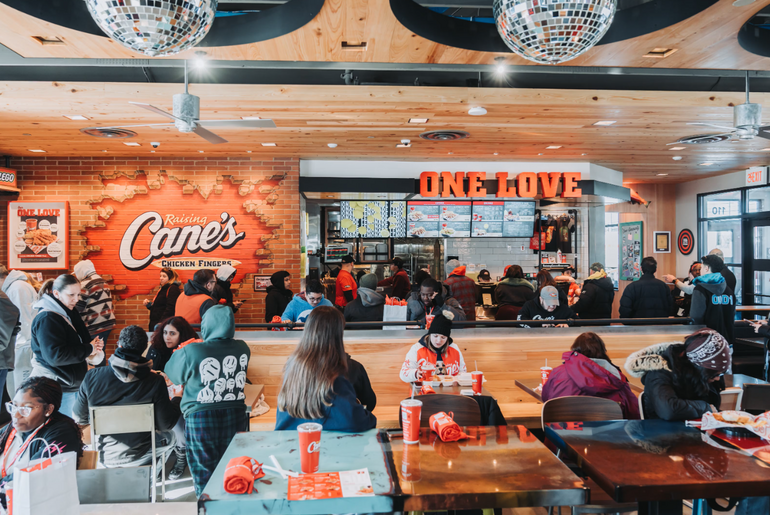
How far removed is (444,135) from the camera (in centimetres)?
580

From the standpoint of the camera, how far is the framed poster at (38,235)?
7043 mm

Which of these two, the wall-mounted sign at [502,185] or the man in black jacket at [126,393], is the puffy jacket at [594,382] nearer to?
the man in black jacket at [126,393]

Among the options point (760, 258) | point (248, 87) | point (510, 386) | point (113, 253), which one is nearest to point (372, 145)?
point (248, 87)

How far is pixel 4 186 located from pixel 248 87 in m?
4.89

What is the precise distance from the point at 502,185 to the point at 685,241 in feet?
19.2

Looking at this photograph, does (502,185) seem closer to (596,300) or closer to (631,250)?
(596,300)

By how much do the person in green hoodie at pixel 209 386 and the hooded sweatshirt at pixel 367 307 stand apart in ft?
7.32

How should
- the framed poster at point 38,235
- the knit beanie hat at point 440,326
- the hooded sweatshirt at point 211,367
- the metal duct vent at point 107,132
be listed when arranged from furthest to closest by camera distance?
the framed poster at point 38,235 → the metal duct vent at point 107,132 → the knit beanie hat at point 440,326 → the hooded sweatshirt at point 211,367

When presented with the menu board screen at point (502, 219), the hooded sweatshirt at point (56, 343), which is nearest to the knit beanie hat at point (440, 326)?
the hooded sweatshirt at point (56, 343)

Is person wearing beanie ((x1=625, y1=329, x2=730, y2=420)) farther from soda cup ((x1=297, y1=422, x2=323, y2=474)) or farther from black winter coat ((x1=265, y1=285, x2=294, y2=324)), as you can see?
black winter coat ((x1=265, y1=285, x2=294, y2=324))

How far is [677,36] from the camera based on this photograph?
318 cm

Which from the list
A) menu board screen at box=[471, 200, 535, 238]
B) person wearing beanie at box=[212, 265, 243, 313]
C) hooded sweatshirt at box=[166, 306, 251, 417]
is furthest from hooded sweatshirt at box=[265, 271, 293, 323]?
menu board screen at box=[471, 200, 535, 238]

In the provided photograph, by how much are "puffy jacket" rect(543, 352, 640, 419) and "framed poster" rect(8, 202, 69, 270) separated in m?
7.18

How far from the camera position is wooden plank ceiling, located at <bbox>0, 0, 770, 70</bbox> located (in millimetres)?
2896
